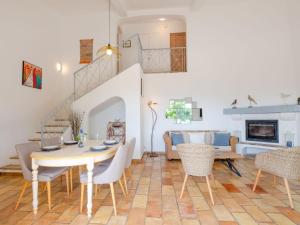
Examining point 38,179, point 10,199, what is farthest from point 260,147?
point 10,199

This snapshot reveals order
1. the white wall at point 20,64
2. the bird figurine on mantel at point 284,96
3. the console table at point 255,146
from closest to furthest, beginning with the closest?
the white wall at point 20,64
the console table at point 255,146
the bird figurine on mantel at point 284,96

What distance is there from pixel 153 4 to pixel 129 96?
3.29m

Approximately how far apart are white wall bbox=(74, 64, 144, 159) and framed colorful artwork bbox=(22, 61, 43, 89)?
5.45 feet

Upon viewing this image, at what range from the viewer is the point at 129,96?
214 inches

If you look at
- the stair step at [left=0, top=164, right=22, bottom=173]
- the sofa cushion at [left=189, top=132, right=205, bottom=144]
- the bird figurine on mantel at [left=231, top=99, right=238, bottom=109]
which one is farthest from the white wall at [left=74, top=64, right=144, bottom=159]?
the bird figurine on mantel at [left=231, top=99, right=238, bottom=109]

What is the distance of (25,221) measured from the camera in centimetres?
232

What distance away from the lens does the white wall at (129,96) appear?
212 inches

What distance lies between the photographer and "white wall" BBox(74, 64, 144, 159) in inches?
212

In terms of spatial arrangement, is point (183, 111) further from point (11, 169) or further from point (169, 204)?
point (11, 169)

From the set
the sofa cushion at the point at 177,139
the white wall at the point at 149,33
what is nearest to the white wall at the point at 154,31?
the white wall at the point at 149,33

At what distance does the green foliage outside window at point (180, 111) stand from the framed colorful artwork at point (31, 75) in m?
4.14

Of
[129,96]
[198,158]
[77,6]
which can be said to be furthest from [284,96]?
[77,6]

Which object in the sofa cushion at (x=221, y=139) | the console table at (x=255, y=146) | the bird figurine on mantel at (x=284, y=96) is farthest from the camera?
the bird figurine on mantel at (x=284, y=96)

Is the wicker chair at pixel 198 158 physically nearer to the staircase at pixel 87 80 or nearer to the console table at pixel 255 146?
the console table at pixel 255 146
